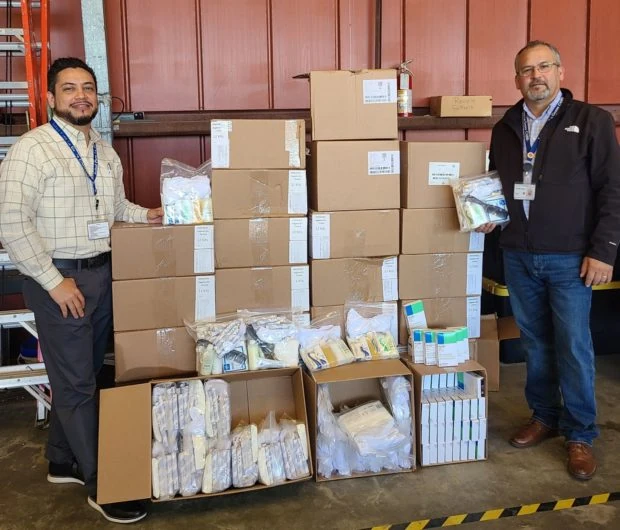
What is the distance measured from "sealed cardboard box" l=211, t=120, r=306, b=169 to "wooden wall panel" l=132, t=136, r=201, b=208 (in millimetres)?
1200

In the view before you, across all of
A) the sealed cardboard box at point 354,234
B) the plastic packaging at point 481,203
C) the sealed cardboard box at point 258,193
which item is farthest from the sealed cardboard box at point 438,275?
the sealed cardboard box at point 258,193

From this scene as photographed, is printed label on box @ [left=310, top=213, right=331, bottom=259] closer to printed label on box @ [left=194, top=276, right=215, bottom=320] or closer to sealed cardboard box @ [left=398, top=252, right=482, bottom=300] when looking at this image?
sealed cardboard box @ [left=398, top=252, right=482, bottom=300]

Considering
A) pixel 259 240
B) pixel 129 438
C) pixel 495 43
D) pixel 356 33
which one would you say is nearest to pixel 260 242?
Result: pixel 259 240

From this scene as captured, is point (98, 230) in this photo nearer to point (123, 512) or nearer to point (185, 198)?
point (185, 198)

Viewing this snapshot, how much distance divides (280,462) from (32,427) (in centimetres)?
146

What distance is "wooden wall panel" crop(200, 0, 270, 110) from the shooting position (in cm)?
366

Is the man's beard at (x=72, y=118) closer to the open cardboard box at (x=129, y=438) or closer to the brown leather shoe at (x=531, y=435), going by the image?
the open cardboard box at (x=129, y=438)

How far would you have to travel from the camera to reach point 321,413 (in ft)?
8.36

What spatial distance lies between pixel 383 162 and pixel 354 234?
346mm

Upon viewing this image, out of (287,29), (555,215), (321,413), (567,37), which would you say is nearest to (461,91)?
(567,37)

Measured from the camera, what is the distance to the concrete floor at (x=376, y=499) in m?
2.26

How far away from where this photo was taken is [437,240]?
2.84 meters

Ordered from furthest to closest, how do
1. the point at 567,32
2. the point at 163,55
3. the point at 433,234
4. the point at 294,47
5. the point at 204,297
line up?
the point at 567,32 < the point at 294,47 < the point at 163,55 < the point at 433,234 < the point at 204,297

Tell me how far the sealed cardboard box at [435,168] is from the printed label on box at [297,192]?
471mm
